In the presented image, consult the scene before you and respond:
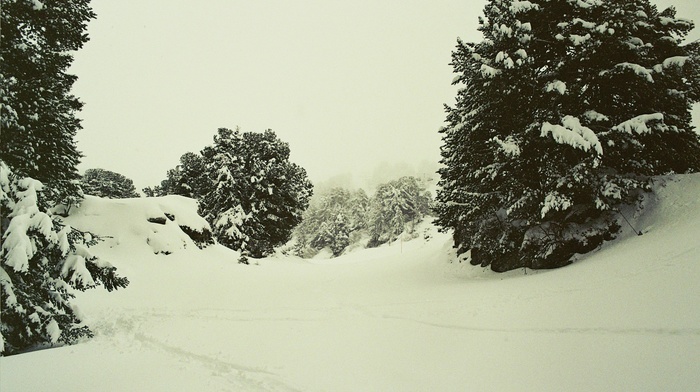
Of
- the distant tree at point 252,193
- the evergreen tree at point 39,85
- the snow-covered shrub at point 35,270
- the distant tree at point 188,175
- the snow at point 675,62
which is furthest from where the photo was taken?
the distant tree at point 188,175

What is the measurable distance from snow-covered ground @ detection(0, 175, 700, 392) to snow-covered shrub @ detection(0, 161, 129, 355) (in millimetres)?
698

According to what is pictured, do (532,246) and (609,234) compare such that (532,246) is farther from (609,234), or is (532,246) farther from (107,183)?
(107,183)

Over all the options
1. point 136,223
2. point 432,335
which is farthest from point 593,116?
point 136,223

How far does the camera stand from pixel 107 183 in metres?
46.2

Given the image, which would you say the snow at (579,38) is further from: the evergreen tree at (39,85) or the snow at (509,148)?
the evergreen tree at (39,85)

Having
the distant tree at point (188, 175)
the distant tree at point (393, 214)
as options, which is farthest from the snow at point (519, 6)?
the distant tree at point (393, 214)

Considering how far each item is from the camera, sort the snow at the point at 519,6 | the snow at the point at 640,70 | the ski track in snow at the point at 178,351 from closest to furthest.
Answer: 1. the ski track in snow at the point at 178,351
2. the snow at the point at 640,70
3. the snow at the point at 519,6

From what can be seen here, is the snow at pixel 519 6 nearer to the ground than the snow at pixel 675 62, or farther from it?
farther from it

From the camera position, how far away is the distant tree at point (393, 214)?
66312 millimetres

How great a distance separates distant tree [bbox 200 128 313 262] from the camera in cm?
3186

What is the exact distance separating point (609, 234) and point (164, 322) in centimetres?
1641

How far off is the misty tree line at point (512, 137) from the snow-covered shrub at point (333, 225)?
5399 cm

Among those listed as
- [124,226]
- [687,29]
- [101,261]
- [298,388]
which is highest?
[687,29]

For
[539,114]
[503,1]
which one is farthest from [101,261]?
[503,1]
